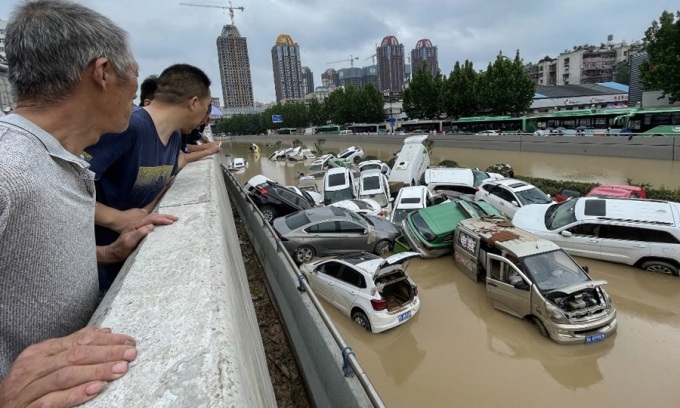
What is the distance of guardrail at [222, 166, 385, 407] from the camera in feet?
10.5

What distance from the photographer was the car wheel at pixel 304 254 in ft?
33.1

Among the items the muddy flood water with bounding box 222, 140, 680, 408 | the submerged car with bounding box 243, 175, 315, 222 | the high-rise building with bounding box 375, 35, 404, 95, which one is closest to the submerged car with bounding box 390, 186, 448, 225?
the muddy flood water with bounding box 222, 140, 680, 408

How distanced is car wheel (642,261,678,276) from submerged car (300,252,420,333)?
585 centimetres

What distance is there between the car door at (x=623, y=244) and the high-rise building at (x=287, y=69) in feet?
582

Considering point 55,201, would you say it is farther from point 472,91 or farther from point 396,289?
point 472,91

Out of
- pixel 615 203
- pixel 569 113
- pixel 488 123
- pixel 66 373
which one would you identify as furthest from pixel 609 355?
pixel 488 123

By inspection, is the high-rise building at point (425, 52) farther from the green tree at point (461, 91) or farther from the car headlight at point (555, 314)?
the car headlight at point (555, 314)

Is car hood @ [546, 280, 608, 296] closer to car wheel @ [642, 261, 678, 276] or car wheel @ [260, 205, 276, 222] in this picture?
car wheel @ [642, 261, 678, 276]

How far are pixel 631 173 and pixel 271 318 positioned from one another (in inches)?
1022

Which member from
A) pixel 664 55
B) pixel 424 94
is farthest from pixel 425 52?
pixel 664 55

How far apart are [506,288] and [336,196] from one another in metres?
9.23

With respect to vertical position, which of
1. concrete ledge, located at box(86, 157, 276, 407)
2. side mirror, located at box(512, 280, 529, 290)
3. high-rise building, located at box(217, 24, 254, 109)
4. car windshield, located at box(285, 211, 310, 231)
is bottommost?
side mirror, located at box(512, 280, 529, 290)

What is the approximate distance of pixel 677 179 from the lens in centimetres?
2044

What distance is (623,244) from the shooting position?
8805 mm
